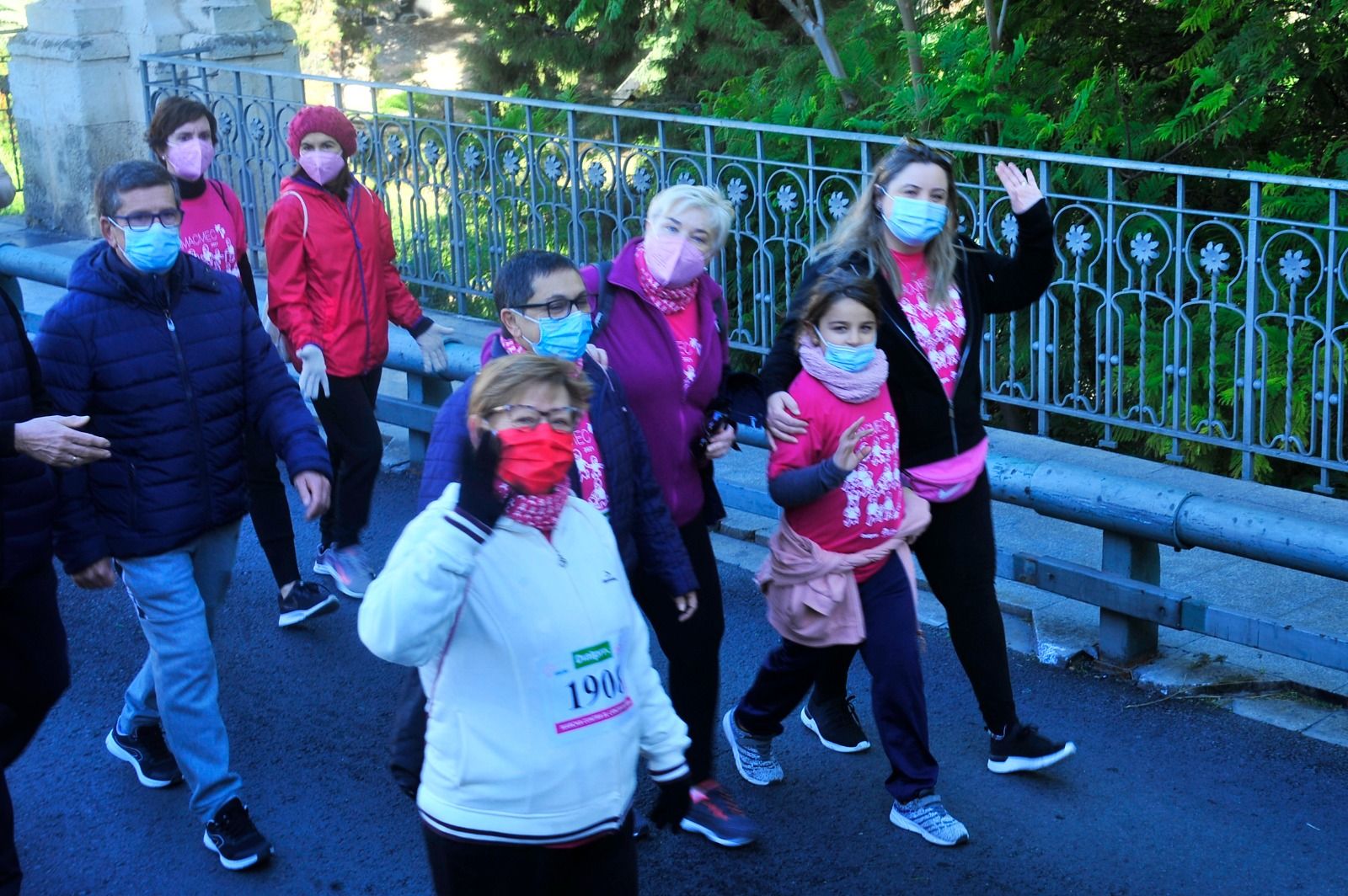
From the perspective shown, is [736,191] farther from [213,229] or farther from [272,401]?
[272,401]

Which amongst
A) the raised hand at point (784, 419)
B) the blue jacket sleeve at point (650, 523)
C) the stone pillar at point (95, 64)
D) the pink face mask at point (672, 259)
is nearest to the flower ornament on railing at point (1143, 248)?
the raised hand at point (784, 419)

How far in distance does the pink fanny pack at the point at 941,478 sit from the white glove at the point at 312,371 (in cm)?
253

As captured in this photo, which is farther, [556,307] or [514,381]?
[556,307]

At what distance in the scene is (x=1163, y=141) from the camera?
28.2 ft

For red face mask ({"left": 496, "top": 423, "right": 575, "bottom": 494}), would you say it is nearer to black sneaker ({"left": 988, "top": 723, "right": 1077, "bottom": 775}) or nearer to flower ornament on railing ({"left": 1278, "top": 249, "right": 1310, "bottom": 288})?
black sneaker ({"left": 988, "top": 723, "right": 1077, "bottom": 775})

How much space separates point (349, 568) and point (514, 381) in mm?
3718

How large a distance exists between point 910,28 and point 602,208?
247 cm

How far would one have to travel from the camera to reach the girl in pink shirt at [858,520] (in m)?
4.31

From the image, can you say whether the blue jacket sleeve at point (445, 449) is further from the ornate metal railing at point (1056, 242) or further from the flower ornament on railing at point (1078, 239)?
the flower ornament on railing at point (1078, 239)

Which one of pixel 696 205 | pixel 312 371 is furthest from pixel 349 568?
pixel 696 205

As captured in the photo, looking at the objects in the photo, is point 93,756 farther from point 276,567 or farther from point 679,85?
point 679,85

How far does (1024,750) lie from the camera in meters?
4.80

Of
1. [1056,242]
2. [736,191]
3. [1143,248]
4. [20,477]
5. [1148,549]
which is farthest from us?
[736,191]

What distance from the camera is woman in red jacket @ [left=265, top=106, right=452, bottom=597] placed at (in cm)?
612
